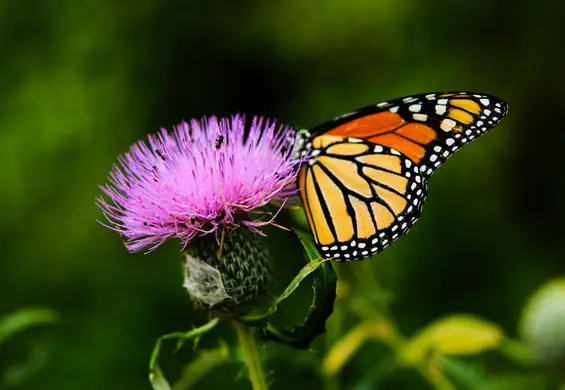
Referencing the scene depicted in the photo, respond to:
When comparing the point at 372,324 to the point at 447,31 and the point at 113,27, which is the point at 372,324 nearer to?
the point at 447,31

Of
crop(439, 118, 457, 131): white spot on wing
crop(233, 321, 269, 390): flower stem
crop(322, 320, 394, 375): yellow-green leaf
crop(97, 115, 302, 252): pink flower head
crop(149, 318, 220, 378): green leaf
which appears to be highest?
crop(97, 115, 302, 252): pink flower head

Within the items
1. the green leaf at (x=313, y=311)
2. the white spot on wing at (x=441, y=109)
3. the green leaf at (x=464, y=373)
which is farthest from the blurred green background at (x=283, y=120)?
the green leaf at (x=313, y=311)

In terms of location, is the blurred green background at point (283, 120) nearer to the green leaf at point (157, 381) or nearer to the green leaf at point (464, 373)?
the green leaf at point (464, 373)

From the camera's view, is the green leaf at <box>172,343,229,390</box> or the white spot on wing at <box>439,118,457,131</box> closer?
→ the green leaf at <box>172,343,229,390</box>

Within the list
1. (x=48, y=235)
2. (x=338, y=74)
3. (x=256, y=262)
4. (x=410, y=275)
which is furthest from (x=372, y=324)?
(x=48, y=235)

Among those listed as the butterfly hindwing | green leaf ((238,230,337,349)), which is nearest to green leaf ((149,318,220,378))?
green leaf ((238,230,337,349))

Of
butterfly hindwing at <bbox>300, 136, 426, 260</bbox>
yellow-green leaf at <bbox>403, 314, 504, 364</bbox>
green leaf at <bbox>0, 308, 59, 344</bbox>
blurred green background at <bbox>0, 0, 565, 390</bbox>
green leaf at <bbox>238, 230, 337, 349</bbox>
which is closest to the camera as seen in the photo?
green leaf at <bbox>238, 230, 337, 349</bbox>

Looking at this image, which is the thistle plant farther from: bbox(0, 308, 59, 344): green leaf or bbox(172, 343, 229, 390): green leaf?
bbox(0, 308, 59, 344): green leaf

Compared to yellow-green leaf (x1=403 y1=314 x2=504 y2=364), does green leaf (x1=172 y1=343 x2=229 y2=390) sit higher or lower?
higher
